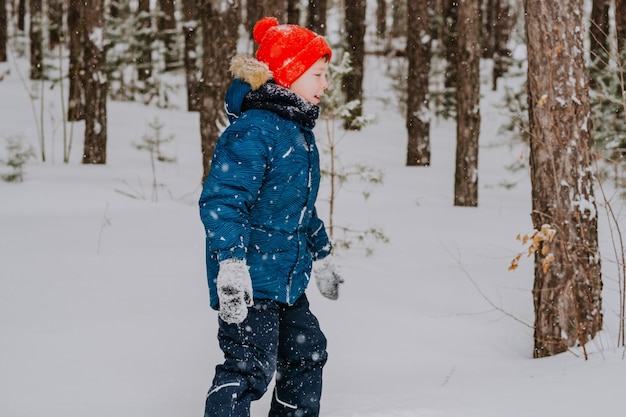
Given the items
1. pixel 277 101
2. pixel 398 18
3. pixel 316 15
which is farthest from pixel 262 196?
pixel 398 18

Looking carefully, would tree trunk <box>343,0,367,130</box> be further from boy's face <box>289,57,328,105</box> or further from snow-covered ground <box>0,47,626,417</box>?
boy's face <box>289,57,328,105</box>

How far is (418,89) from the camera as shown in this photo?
15070 millimetres

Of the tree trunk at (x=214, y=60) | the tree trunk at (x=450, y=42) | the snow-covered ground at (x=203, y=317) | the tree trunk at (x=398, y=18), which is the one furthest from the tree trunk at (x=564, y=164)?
the tree trunk at (x=398, y=18)

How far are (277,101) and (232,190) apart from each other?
1.45 feet

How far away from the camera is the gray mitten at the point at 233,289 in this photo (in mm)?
2627

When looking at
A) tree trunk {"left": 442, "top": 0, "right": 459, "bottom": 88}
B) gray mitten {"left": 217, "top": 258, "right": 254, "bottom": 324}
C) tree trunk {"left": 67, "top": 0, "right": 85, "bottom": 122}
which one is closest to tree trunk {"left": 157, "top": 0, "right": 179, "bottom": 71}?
tree trunk {"left": 67, "top": 0, "right": 85, "bottom": 122}

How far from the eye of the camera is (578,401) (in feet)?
11.5

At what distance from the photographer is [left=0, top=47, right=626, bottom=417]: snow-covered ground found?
3.62 metres

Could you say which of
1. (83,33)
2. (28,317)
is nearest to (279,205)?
(28,317)

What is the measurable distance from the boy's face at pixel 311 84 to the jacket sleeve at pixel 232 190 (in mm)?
335

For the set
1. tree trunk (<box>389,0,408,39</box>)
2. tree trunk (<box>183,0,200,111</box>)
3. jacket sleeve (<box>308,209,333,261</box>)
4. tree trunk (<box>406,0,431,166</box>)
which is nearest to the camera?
jacket sleeve (<box>308,209,333,261</box>)

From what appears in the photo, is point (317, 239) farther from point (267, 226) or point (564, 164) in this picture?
point (564, 164)

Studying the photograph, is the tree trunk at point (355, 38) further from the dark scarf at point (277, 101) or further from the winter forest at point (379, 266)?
the dark scarf at point (277, 101)

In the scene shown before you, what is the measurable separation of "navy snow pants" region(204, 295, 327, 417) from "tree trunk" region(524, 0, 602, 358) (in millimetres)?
1674
